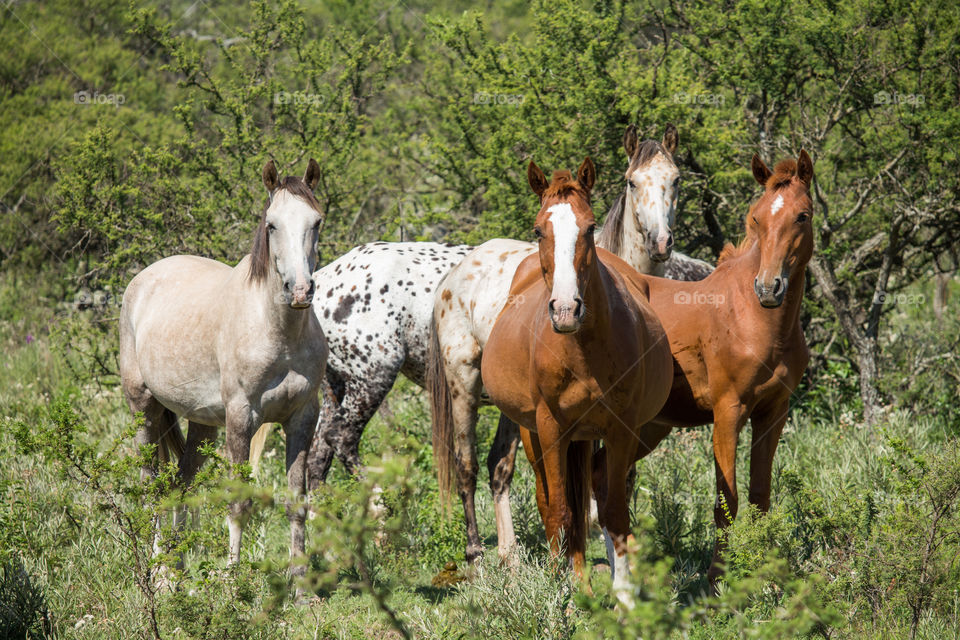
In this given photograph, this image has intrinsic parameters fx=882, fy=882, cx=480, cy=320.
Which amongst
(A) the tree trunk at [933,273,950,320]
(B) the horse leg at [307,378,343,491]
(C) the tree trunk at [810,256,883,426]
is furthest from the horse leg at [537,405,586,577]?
(A) the tree trunk at [933,273,950,320]

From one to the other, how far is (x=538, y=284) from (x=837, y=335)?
4.83 metres

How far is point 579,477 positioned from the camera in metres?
5.00

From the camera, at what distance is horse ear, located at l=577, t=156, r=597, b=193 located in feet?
14.9

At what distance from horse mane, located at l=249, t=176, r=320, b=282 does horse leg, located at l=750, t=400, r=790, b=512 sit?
282 cm

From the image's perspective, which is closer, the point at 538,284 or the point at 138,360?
the point at 538,284

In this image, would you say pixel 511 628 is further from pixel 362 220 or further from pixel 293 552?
pixel 362 220

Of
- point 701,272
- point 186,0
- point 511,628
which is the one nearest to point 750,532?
point 511,628

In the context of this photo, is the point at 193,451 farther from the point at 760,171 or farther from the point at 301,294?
the point at 760,171

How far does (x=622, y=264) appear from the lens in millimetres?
5520

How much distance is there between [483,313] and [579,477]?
1389mm

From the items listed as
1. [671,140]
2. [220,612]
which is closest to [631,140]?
[671,140]

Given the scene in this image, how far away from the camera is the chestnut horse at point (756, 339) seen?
474 centimetres

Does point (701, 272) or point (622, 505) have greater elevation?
point (701, 272)

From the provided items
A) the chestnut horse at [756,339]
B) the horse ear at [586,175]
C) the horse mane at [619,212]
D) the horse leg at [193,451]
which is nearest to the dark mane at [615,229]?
the horse mane at [619,212]
